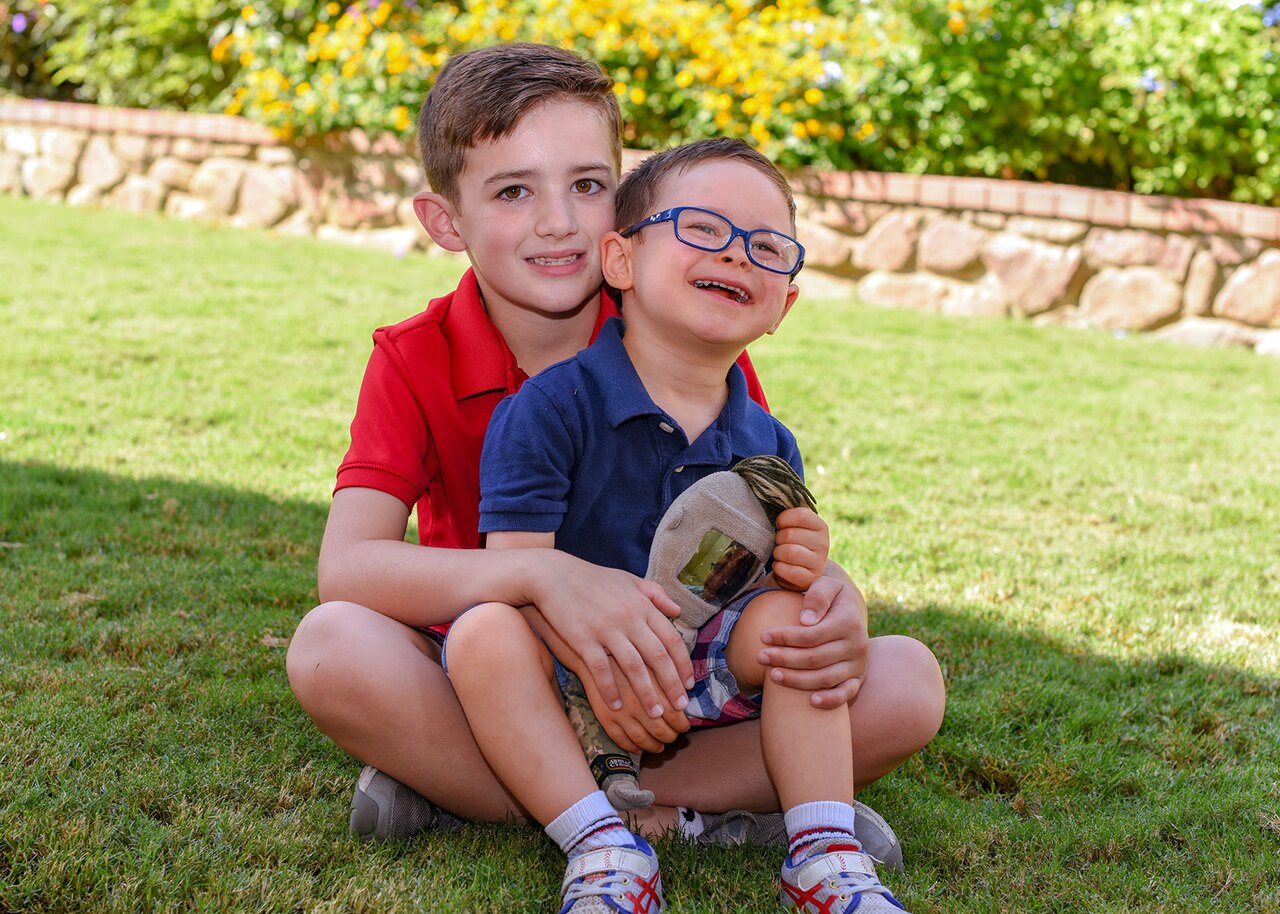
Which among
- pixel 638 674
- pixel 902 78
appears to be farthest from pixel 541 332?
pixel 902 78

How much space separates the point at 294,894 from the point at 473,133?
4.08ft

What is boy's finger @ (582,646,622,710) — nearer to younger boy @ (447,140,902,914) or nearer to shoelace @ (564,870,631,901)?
younger boy @ (447,140,902,914)

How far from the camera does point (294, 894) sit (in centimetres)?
174

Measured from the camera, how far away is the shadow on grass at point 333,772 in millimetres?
1811

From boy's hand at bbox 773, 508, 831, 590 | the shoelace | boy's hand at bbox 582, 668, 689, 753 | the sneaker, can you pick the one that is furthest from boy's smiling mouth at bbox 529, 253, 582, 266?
the shoelace

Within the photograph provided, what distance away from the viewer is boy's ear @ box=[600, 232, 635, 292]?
6.77 feet

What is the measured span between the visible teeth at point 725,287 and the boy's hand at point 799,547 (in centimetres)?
35

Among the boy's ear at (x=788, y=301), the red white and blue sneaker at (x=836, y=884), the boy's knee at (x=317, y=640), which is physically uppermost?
the boy's ear at (x=788, y=301)

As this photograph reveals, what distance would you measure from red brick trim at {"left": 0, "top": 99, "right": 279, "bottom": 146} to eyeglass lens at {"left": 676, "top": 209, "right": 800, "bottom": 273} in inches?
258

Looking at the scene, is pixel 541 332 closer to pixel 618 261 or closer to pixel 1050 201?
pixel 618 261

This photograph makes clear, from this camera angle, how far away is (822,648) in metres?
1.81

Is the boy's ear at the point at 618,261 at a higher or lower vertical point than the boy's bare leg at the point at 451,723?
higher

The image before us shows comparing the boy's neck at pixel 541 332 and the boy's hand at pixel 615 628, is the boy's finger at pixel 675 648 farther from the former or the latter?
the boy's neck at pixel 541 332

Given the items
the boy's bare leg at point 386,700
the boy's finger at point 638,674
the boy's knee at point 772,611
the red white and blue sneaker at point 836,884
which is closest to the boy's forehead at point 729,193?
the boy's knee at point 772,611
